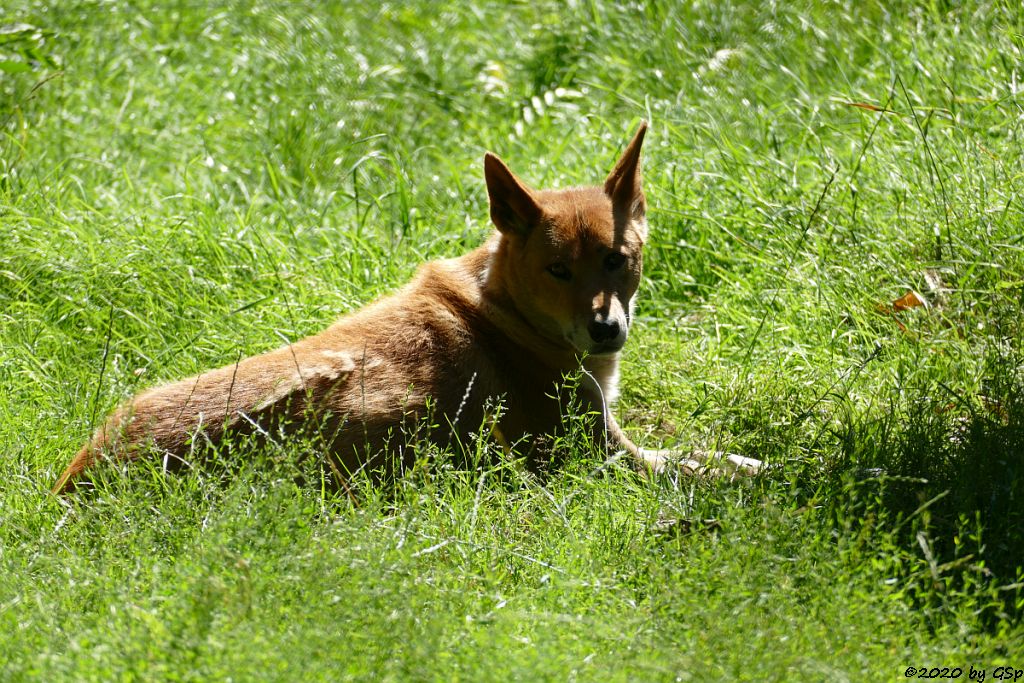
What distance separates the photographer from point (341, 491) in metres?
4.40

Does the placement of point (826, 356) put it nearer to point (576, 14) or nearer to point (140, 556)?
point (140, 556)

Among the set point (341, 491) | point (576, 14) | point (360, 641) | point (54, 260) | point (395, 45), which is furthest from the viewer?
point (395, 45)

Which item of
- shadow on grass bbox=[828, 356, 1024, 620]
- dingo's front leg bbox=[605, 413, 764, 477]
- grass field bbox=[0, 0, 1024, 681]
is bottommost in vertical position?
dingo's front leg bbox=[605, 413, 764, 477]

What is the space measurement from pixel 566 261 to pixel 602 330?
1.17 ft

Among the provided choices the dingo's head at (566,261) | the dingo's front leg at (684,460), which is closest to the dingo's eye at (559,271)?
the dingo's head at (566,261)

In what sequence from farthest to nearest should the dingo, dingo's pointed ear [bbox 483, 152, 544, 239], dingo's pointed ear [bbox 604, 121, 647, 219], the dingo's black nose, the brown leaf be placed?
1. the brown leaf
2. dingo's pointed ear [bbox 604, 121, 647, 219]
3. dingo's pointed ear [bbox 483, 152, 544, 239]
4. the dingo's black nose
5. the dingo

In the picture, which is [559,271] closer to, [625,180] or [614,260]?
[614,260]

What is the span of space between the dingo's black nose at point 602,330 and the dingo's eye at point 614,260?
306 mm

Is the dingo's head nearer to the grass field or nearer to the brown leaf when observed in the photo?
the grass field

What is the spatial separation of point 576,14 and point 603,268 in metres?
4.12

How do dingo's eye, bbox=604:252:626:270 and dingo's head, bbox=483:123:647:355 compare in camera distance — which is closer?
dingo's head, bbox=483:123:647:355

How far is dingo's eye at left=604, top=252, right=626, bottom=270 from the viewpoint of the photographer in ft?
16.9

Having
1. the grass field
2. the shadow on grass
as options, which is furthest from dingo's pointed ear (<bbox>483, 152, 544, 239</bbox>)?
the shadow on grass

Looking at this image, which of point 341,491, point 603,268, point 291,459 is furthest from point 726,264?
point 291,459
